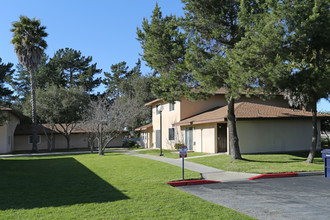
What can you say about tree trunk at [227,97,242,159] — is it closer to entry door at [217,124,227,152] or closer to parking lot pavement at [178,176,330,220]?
entry door at [217,124,227,152]

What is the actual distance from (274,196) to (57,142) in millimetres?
40296

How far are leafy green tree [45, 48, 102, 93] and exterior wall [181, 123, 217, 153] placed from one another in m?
37.6

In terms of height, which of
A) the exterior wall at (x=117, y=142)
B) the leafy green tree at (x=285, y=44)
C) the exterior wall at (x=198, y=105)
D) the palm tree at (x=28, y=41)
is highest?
the palm tree at (x=28, y=41)

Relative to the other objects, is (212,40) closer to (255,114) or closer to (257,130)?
(255,114)

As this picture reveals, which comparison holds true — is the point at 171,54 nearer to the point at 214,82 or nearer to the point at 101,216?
the point at 214,82

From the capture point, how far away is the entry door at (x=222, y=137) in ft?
76.3

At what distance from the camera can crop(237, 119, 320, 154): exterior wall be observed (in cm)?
2167

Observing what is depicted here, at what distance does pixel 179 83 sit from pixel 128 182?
9.21m

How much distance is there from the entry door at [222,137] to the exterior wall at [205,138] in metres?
0.35

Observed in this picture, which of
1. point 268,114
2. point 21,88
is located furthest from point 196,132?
point 21,88

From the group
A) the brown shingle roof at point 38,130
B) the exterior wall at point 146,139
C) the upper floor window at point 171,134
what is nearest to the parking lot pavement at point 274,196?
the upper floor window at point 171,134

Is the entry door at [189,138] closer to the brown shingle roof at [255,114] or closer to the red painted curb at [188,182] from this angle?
the brown shingle roof at [255,114]

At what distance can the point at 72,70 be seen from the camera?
6041 centimetres

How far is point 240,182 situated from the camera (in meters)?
11.8
